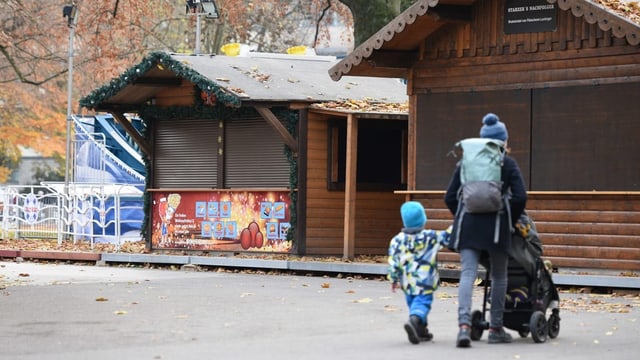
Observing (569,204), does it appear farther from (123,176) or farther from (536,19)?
(123,176)

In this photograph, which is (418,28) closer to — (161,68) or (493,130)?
(161,68)

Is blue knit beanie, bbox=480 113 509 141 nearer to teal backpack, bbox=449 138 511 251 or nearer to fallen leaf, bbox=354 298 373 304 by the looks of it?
teal backpack, bbox=449 138 511 251

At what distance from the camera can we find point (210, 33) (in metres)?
50.8

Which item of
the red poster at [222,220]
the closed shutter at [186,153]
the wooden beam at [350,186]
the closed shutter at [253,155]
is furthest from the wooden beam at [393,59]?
the closed shutter at [186,153]

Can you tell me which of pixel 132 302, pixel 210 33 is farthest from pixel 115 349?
pixel 210 33

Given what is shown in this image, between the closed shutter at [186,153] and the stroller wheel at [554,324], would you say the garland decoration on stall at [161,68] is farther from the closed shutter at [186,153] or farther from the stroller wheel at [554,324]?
the stroller wheel at [554,324]

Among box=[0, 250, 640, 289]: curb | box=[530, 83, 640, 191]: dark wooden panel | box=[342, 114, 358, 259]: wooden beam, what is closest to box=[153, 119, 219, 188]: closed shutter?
box=[0, 250, 640, 289]: curb

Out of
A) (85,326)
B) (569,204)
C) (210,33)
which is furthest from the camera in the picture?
(210,33)

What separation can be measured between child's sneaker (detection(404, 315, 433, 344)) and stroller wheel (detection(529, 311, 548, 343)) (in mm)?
906

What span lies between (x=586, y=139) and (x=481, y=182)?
28.6ft

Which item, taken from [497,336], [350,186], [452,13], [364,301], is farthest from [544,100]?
[497,336]

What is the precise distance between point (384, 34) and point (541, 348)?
33.9 feet

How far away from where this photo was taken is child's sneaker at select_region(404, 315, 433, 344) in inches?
462

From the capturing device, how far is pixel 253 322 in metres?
14.1
